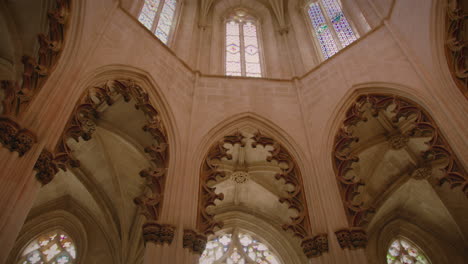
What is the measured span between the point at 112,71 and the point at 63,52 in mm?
1203

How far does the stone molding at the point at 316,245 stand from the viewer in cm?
612

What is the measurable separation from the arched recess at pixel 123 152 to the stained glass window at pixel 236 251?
2.08m

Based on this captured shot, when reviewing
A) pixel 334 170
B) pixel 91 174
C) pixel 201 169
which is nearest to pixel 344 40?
pixel 334 170

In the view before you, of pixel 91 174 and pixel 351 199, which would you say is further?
pixel 91 174

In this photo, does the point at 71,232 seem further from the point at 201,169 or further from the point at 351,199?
the point at 351,199

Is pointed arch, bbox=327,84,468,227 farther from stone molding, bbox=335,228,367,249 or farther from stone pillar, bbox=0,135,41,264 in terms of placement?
stone pillar, bbox=0,135,41,264

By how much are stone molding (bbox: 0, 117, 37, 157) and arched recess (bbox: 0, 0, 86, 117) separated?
0.17m

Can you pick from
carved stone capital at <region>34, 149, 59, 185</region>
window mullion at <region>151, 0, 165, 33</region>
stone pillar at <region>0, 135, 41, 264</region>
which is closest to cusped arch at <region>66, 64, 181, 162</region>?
carved stone capital at <region>34, 149, 59, 185</region>

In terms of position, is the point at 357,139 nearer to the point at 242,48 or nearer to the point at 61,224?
the point at 242,48

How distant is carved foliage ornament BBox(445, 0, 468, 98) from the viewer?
6.60m

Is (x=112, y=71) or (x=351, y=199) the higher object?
(x=112, y=71)

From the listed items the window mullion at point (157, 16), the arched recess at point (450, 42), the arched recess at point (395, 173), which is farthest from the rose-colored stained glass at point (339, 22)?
the window mullion at point (157, 16)

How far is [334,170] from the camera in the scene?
23.7ft

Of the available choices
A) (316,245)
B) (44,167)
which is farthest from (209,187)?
(44,167)
